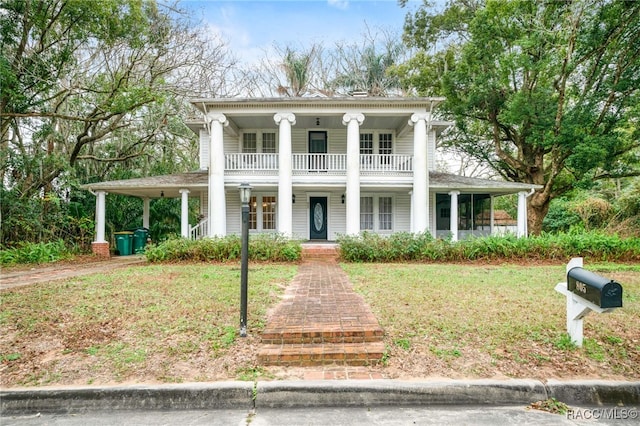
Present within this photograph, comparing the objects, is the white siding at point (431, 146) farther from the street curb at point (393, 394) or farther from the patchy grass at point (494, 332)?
the street curb at point (393, 394)

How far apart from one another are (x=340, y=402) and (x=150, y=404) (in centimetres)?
184

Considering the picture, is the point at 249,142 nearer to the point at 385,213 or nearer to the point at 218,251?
the point at 218,251

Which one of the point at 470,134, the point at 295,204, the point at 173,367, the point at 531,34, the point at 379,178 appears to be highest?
the point at 531,34

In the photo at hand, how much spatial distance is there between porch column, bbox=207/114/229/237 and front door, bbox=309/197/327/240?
4305 mm

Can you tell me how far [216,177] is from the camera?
44.3 ft

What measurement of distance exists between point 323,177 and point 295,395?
1123cm

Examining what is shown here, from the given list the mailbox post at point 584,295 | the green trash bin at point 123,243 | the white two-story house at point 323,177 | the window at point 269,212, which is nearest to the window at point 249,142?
the white two-story house at point 323,177

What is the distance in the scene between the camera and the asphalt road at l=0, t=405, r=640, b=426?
2924mm

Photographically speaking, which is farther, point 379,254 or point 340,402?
point 379,254

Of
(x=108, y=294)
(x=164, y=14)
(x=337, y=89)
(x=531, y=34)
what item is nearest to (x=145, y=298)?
(x=108, y=294)

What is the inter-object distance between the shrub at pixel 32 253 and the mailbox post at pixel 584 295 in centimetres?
1508

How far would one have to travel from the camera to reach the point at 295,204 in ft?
52.1

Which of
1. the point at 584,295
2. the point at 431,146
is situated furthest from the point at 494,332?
the point at 431,146

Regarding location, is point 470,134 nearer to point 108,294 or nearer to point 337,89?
point 337,89
